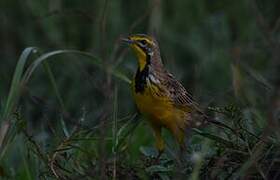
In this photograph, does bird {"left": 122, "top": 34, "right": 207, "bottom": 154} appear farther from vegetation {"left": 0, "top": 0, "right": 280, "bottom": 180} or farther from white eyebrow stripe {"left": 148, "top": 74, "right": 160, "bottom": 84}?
vegetation {"left": 0, "top": 0, "right": 280, "bottom": 180}

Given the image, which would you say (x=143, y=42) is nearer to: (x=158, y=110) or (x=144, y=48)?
(x=144, y=48)

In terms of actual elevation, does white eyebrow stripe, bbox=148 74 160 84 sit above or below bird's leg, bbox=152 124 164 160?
above

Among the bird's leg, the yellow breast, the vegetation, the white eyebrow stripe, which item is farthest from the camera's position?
the vegetation

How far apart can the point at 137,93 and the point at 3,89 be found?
274cm

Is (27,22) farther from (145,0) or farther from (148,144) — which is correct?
(148,144)

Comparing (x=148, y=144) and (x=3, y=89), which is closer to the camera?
(x=148, y=144)

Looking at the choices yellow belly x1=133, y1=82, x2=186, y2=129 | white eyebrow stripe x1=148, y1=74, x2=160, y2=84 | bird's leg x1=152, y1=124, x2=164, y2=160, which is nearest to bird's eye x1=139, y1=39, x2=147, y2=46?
white eyebrow stripe x1=148, y1=74, x2=160, y2=84

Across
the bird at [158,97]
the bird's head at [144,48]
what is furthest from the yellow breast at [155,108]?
the bird's head at [144,48]

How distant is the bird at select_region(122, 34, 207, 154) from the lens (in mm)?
5129

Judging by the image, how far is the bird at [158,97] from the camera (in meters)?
5.13

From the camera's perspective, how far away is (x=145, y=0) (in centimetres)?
838

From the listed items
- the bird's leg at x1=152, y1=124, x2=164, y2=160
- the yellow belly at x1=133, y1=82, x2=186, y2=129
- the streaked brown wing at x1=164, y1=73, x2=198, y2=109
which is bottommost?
the bird's leg at x1=152, y1=124, x2=164, y2=160

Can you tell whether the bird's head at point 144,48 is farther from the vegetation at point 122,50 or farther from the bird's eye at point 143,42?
the vegetation at point 122,50

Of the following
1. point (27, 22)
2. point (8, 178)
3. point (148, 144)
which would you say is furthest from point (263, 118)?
point (27, 22)
